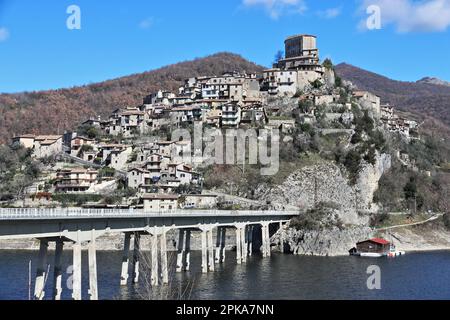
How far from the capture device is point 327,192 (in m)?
91.2

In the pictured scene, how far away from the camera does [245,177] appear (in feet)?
302

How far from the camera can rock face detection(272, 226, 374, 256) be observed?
7831 cm

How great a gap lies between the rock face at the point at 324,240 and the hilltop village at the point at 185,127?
10800 millimetres

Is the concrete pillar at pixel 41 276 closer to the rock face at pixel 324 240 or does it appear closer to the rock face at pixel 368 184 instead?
the rock face at pixel 324 240

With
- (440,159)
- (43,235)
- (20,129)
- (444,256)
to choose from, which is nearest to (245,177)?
(444,256)

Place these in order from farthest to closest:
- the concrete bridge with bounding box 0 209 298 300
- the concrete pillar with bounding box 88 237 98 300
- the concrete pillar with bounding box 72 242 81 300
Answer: the concrete pillar with bounding box 88 237 98 300
the concrete pillar with bounding box 72 242 81 300
the concrete bridge with bounding box 0 209 298 300

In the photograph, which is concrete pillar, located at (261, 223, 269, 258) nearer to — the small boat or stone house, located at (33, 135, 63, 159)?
the small boat

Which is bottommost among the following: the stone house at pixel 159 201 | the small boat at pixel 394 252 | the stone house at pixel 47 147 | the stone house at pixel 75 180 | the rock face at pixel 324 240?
the small boat at pixel 394 252

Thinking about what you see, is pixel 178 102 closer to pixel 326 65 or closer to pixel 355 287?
pixel 326 65

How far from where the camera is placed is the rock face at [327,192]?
291ft

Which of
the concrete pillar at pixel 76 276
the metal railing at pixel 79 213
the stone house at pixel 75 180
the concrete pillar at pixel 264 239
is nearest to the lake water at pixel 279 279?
the concrete pillar at pixel 76 276

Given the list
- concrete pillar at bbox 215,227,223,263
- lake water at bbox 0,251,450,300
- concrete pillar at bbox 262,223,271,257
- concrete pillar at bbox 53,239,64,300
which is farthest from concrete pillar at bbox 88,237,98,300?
concrete pillar at bbox 262,223,271,257

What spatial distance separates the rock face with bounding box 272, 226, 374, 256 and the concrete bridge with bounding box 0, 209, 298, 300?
19.6 feet

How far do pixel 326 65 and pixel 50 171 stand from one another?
65.8m
